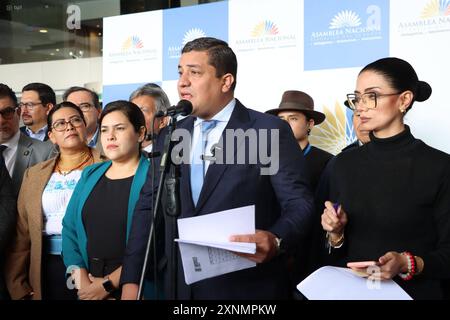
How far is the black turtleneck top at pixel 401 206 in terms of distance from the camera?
232cm

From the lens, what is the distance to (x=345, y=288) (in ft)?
6.93

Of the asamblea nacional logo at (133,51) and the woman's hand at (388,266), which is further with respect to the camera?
the asamblea nacional logo at (133,51)

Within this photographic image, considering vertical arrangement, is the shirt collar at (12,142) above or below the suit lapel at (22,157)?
above

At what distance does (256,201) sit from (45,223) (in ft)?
5.26

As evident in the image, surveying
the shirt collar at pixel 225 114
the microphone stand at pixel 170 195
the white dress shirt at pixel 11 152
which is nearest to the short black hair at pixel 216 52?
the shirt collar at pixel 225 114

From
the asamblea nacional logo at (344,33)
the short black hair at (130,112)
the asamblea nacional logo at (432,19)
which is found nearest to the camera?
the short black hair at (130,112)

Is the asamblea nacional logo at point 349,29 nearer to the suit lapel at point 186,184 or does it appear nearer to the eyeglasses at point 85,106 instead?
the eyeglasses at point 85,106

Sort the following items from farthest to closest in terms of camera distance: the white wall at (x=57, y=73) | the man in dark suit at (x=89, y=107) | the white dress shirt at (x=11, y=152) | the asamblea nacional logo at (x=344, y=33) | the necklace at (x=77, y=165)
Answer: the white wall at (x=57, y=73) → the man in dark suit at (x=89, y=107) → the asamblea nacional logo at (x=344, y=33) → the white dress shirt at (x=11, y=152) → the necklace at (x=77, y=165)

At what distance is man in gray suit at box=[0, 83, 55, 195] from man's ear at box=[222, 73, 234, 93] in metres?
1.98

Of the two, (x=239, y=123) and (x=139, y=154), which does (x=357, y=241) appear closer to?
(x=239, y=123)

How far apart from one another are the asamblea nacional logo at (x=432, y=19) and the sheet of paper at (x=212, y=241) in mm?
2945

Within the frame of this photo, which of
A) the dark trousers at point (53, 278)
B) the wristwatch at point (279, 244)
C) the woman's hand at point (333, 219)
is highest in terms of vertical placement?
the woman's hand at point (333, 219)
